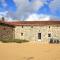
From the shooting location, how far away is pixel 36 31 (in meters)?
28.0

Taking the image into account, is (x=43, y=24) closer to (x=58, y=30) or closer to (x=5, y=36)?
(x=58, y=30)

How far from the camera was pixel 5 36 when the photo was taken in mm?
24688

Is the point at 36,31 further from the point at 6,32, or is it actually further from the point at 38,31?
the point at 6,32

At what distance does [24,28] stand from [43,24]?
314cm

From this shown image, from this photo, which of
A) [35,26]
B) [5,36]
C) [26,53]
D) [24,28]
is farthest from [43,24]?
[26,53]

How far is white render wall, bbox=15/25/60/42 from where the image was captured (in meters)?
Answer: 27.6

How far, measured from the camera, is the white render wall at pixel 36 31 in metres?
27.6

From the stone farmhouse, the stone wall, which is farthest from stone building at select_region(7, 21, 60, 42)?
the stone wall

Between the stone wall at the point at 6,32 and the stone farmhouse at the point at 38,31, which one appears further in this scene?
the stone farmhouse at the point at 38,31

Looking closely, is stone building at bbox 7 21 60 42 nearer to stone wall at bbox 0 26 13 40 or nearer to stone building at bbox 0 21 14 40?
stone building at bbox 0 21 14 40

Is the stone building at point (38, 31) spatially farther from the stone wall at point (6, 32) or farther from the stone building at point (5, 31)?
the stone wall at point (6, 32)

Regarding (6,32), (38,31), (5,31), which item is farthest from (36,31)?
(5,31)

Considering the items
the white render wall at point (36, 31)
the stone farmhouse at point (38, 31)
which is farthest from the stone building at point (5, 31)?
the white render wall at point (36, 31)

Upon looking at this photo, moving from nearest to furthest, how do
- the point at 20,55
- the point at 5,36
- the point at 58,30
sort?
the point at 20,55
the point at 5,36
the point at 58,30
